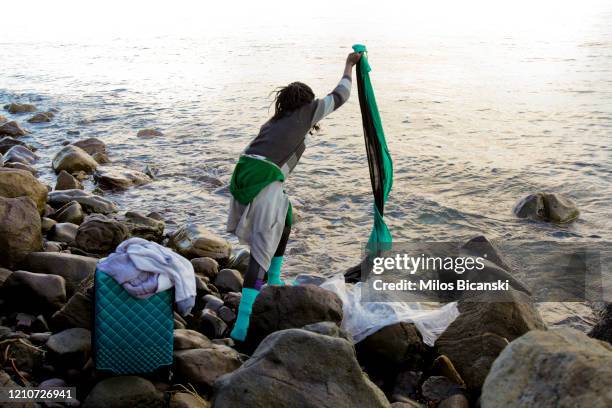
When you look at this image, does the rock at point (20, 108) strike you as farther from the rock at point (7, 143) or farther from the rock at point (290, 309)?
the rock at point (290, 309)

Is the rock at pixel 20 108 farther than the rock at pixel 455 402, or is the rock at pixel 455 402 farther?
the rock at pixel 20 108

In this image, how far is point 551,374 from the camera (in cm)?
296

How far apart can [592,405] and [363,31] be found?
98.7 ft

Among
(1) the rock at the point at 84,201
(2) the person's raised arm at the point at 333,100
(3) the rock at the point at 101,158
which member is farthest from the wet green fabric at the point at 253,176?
(3) the rock at the point at 101,158

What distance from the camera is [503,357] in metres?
3.24

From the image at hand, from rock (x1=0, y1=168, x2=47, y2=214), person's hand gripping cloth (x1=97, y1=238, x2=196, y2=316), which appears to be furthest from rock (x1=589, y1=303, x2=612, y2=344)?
rock (x1=0, y1=168, x2=47, y2=214)

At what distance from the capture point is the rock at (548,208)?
343 inches

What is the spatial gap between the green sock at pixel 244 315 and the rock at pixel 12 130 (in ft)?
35.0

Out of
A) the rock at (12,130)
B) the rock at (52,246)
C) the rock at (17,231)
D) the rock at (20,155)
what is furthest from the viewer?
the rock at (12,130)

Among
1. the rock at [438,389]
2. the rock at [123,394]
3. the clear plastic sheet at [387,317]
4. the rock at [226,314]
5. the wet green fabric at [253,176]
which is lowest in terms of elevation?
the rock at [438,389]

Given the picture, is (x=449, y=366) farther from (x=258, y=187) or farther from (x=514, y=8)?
(x=514, y=8)

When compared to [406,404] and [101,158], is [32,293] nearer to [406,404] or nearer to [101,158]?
[406,404]

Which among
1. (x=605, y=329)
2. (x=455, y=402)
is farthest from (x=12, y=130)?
(x=605, y=329)

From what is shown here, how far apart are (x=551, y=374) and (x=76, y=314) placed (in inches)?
129
